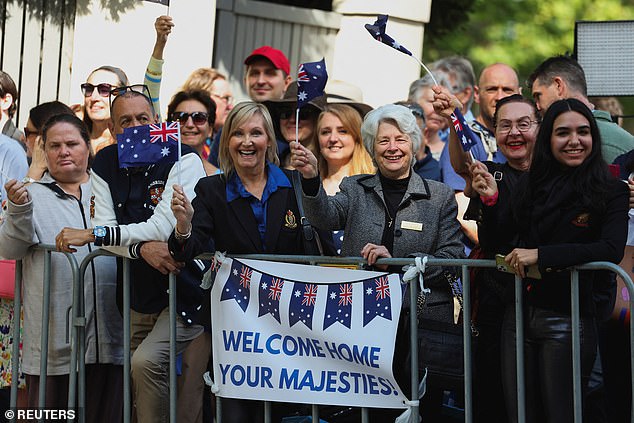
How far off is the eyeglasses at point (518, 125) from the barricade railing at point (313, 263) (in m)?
1.01

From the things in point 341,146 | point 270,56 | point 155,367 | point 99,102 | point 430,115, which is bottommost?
point 155,367

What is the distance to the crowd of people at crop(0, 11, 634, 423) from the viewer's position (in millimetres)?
6035

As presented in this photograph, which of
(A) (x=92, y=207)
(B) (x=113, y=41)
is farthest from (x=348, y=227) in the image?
(B) (x=113, y=41)

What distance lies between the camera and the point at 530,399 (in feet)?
20.0

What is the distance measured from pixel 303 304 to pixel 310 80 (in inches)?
48.1

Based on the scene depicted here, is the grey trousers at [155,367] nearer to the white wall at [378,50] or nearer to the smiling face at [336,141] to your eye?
the smiling face at [336,141]

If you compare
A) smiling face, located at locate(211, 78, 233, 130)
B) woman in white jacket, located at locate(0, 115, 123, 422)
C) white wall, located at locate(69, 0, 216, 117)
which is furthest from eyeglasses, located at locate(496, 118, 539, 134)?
white wall, located at locate(69, 0, 216, 117)

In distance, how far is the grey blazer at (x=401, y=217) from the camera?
6.58 meters

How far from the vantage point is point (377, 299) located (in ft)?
20.8

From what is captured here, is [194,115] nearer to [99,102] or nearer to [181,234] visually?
[99,102]

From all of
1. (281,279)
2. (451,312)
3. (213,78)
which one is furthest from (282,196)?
(213,78)

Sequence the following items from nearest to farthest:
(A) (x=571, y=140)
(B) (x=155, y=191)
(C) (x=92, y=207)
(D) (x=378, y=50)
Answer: (A) (x=571, y=140), (B) (x=155, y=191), (C) (x=92, y=207), (D) (x=378, y=50)

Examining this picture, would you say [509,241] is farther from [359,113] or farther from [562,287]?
[359,113]

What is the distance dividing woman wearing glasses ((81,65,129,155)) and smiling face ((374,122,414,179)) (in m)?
2.75
